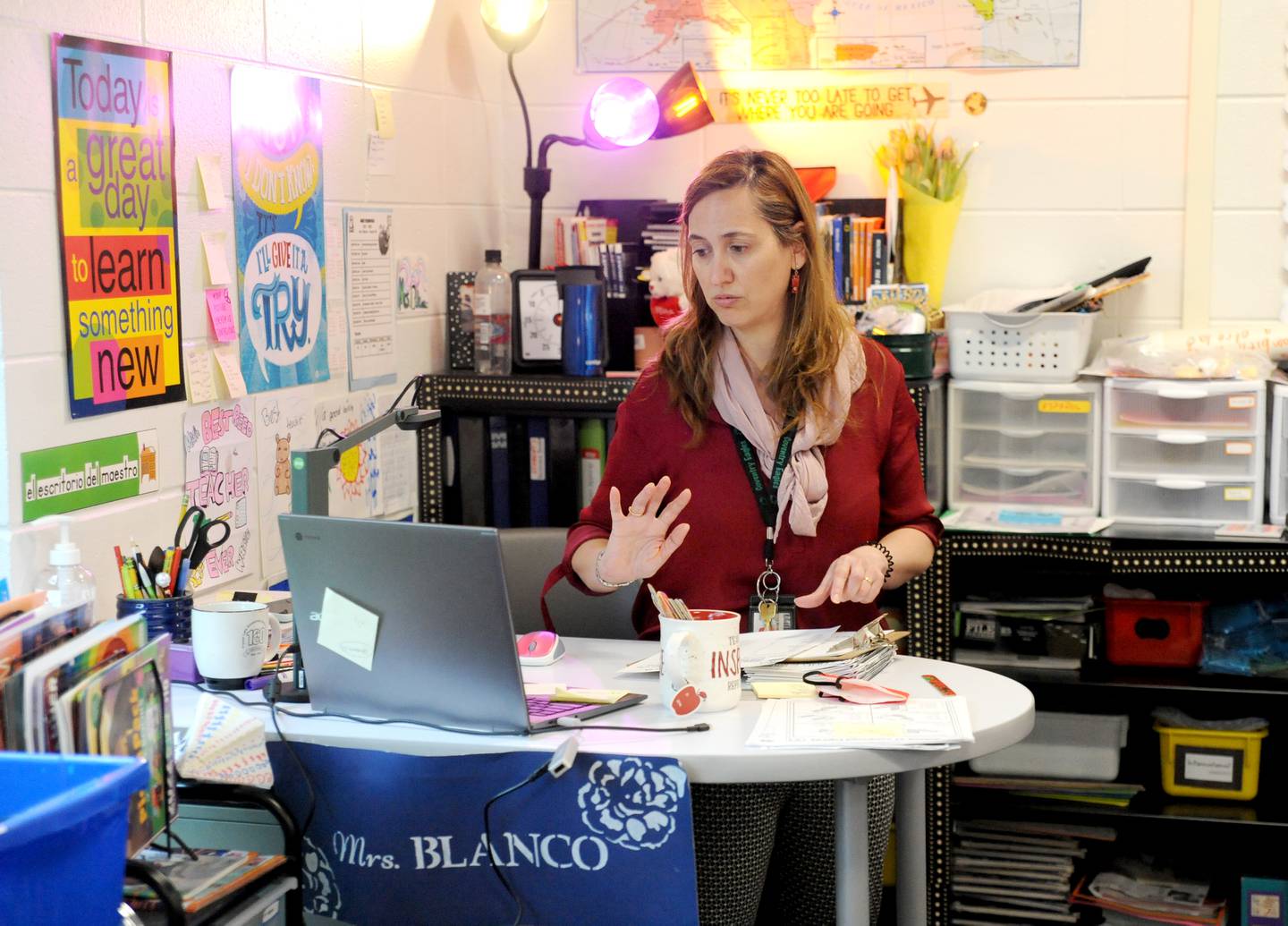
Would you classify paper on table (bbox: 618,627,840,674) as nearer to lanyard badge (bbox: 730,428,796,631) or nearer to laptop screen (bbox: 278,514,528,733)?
lanyard badge (bbox: 730,428,796,631)

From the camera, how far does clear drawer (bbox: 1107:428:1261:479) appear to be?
3014mm

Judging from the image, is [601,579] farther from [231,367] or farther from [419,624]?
[231,367]

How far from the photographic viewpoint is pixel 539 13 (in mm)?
3369

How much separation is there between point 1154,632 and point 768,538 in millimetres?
1269

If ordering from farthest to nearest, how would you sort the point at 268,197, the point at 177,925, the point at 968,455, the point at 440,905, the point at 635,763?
1. the point at 968,455
2. the point at 268,197
3. the point at 440,905
4. the point at 635,763
5. the point at 177,925

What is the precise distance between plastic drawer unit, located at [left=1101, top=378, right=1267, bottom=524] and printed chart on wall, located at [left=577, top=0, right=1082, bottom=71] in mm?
810

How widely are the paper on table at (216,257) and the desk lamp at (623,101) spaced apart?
101 centimetres

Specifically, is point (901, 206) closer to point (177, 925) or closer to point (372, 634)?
point (372, 634)

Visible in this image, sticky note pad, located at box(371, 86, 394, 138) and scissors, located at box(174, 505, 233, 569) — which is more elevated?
sticky note pad, located at box(371, 86, 394, 138)

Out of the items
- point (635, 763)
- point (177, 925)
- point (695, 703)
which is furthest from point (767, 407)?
point (177, 925)

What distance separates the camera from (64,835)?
4.31 feet

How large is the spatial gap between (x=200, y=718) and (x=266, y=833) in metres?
0.20

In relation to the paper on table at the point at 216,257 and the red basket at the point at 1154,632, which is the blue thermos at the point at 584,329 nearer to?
the paper on table at the point at 216,257

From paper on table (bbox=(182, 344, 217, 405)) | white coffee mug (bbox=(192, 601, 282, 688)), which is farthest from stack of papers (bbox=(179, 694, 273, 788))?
paper on table (bbox=(182, 344, 217, 405))
